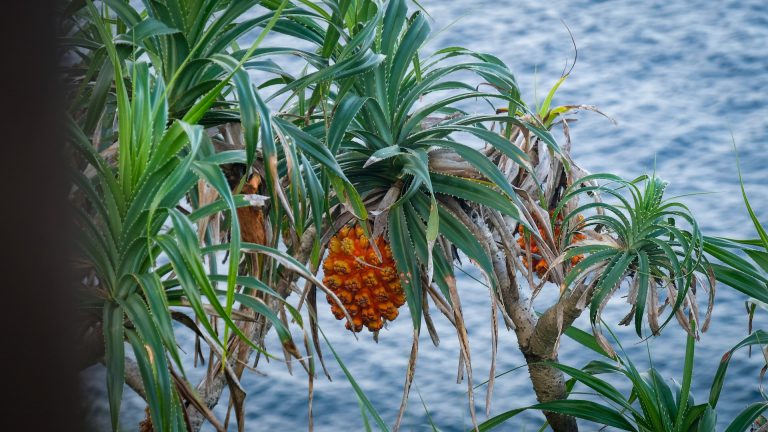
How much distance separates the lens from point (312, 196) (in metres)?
0.97

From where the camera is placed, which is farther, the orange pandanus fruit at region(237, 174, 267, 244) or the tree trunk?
the tree trunk

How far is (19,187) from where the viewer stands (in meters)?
0.16

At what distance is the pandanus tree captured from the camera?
2.76ft

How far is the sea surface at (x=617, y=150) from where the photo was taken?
1965 mm

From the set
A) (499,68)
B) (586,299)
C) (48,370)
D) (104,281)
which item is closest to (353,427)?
(586,299)

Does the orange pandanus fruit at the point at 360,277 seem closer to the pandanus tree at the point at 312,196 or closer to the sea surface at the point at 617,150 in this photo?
the pandanus tree at the point at 312,196

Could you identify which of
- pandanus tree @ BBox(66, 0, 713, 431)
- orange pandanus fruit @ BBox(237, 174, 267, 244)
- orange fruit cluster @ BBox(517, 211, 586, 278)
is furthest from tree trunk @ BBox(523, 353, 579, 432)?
orange pandanus fruit @ BBox(237, 174, 267, 244)

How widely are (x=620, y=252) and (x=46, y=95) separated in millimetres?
1102

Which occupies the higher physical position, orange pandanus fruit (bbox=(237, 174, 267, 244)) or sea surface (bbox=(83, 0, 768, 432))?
sea surface (bbox=(83, 0, 768, 432))

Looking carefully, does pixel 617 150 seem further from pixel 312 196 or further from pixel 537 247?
pixel 312 196

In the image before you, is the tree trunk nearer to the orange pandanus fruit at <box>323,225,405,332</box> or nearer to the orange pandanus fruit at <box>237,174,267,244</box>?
the orange pandanus fruit at <box>323,225,405,332</box>

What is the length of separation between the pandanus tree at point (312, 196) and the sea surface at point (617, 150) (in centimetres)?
19

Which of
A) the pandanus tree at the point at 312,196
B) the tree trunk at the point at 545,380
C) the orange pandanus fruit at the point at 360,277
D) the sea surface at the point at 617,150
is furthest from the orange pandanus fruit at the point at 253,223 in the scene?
the tree trunk at the point at 545,380

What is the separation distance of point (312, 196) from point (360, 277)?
0.74 ft
